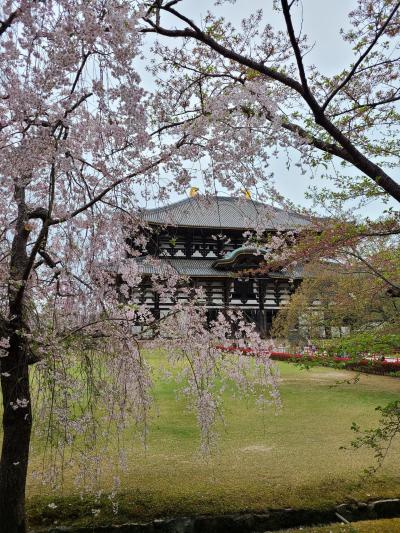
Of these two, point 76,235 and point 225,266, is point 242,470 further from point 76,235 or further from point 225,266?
point 225,266

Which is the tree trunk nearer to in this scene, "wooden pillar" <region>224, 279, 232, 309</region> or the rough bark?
the rough bark

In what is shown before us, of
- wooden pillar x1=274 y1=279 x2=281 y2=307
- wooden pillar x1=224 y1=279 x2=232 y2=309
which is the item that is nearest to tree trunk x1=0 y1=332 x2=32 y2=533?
wooden pillar x1=224 y1=279 x2=232 y2=309

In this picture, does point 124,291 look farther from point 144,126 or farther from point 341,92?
point 341,92

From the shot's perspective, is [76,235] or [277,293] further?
[277,293]

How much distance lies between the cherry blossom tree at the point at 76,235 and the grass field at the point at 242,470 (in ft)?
2.77

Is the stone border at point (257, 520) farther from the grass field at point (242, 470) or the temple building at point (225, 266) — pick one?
the temple building at point (225, 266)

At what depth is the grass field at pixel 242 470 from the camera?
4.98m

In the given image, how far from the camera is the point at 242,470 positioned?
19.6 feet

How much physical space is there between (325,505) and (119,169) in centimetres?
417

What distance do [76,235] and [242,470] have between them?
12.9 feet

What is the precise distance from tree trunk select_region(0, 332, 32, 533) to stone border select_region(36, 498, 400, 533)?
0.50 metres

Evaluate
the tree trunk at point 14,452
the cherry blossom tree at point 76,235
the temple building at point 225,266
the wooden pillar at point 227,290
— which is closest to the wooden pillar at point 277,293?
the temple building at point 225,266

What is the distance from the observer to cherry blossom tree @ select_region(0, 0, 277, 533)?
2852mm

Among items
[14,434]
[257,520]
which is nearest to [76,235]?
[14,434]
